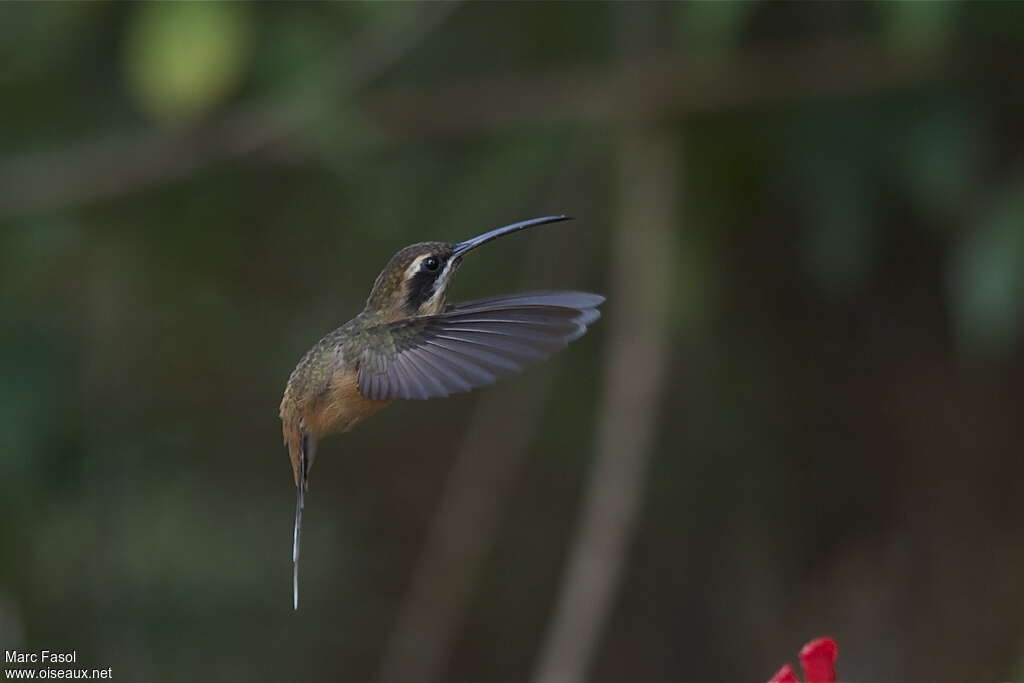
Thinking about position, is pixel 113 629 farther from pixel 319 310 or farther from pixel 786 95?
pixel 786 95

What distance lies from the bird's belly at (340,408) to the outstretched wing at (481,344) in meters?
0.04

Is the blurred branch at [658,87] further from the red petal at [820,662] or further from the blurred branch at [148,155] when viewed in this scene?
the red petal at [820,662]

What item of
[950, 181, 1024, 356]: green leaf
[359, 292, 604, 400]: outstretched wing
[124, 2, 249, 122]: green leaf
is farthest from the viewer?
[950, 181, 1024, 356]: green leaf

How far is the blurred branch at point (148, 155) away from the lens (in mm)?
2863

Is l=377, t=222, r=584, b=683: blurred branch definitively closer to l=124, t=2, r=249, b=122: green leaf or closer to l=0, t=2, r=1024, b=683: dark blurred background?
l=0, t=2, r=1024, b=683: dark blurred background

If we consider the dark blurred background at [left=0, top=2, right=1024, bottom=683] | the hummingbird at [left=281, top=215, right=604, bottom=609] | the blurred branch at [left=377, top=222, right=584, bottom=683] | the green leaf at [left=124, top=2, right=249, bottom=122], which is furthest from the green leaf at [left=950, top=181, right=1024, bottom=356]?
the green leaf at [left=124, top=2, right=249, bottom=122]

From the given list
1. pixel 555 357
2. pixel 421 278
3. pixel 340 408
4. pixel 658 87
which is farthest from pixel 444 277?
pixel 555 357

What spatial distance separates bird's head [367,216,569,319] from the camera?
1.54 m

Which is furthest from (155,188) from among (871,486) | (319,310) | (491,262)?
(871,486)

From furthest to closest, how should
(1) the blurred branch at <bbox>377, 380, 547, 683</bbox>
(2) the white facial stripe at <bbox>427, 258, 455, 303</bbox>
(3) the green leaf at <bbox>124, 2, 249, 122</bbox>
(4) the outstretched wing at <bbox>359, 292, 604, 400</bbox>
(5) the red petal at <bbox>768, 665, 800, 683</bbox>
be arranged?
(1) the blurred branch at <bbox>377, 380, 547, 683</bbox> → (3) the green leaf at <bbox>124, 2, 249, 122</bbox> → (2) the white facial stripe at <bbox>427, 258, 455, 303</bbox> → (4) the outstretched wing at <bbox>359, 292, 604, 400</bbox> → (5) the red petal at <bbox>768, 665, 800, 683</bbox>

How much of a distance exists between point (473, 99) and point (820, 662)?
2.09 meters

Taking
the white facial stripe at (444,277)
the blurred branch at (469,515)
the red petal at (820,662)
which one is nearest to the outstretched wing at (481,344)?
the white facial stripe at (444,277)

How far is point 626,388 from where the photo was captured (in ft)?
9.39

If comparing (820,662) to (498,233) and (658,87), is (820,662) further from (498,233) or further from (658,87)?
(658,87)
